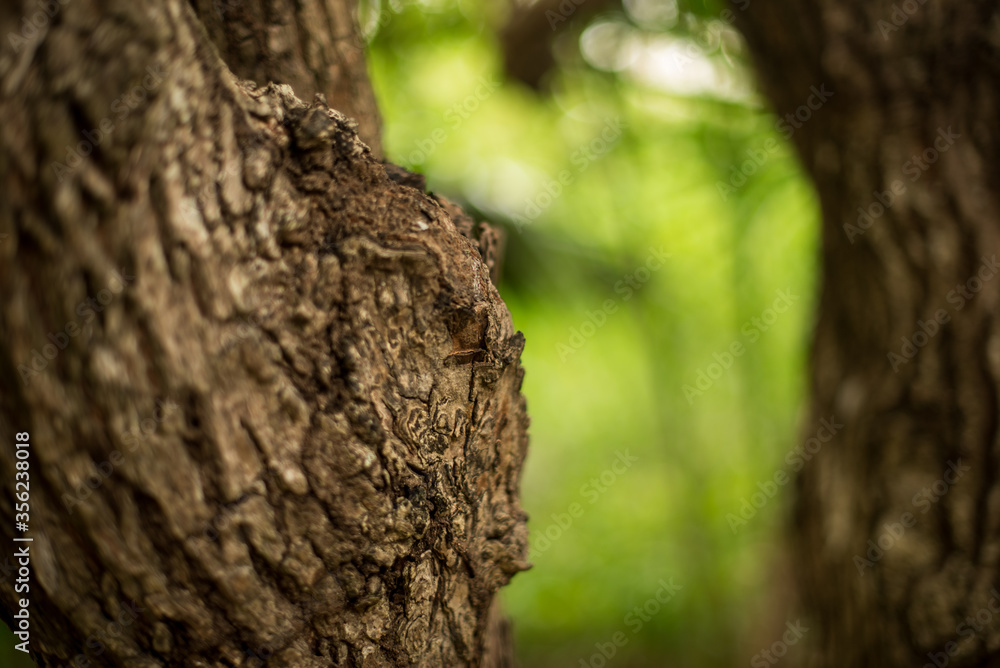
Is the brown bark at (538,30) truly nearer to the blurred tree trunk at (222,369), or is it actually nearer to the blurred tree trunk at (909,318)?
the blurred tree trunk at (909,318)

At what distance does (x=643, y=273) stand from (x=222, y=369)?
8.22 feet

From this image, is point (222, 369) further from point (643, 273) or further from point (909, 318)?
point (643, 273)

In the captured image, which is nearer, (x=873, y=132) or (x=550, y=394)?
(x=873, y=132)

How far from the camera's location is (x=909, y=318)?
1.37m

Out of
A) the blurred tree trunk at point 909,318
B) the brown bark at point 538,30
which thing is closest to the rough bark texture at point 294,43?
the blurred tree trunk at point 909,318

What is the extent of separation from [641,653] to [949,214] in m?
2.72

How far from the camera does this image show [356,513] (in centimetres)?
70

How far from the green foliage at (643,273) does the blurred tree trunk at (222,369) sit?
1535 millimetres

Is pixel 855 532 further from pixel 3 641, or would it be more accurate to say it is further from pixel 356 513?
pixel 3 641

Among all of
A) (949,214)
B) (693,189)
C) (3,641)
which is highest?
(693,189)

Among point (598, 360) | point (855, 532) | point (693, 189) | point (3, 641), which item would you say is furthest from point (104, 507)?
point (598, 360)

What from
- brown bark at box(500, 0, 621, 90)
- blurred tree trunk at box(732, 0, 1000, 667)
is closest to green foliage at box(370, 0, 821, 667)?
brown bark at box(500, 0, 621, 90)

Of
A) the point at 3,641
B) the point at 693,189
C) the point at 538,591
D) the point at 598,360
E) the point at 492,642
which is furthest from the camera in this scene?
the point at 598,360

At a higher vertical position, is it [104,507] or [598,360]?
[598,360]
